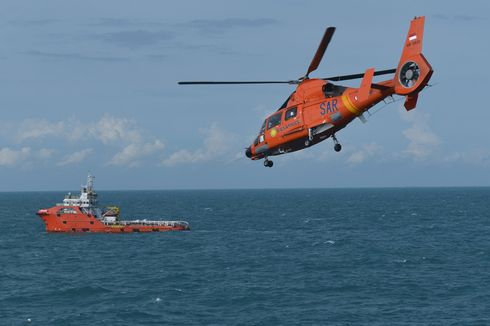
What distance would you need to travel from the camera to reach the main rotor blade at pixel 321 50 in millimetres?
26375

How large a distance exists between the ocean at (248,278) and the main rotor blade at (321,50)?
143 ft

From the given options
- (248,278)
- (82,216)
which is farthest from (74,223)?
(248,278)

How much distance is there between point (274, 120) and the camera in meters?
32.0

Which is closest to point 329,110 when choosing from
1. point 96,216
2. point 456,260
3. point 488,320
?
point 488,320

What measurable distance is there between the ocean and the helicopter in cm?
3965

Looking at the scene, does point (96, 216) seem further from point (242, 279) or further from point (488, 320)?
point (488, 320)

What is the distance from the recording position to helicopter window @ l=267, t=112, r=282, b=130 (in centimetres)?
3165

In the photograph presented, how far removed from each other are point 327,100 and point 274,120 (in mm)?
3827

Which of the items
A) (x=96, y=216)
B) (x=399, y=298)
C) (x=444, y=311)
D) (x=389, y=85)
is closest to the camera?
(x=389, y=85)

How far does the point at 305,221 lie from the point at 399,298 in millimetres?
107758

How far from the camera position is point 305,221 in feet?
611

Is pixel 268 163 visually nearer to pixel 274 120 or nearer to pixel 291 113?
pixel 274 120

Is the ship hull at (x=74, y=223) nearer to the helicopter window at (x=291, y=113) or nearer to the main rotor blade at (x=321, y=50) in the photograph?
the helicopter window at (x=291, y=113)

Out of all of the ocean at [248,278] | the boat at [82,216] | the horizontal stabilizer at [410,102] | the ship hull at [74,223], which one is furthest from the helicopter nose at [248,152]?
the ship hull at [74,223]
